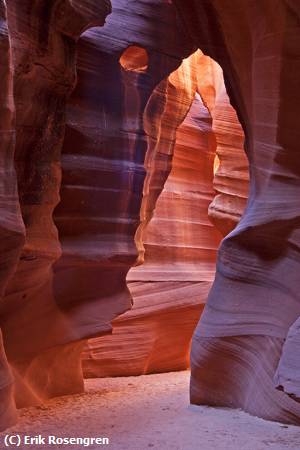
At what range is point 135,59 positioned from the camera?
7.58 m

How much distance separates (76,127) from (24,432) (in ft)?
10.3

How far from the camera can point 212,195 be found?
35.4 ft

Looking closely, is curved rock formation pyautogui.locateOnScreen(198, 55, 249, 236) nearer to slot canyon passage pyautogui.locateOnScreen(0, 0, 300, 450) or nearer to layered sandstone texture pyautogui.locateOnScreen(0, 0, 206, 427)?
A: slot canyon passage pyautogui.locateOnScreen(0, 0, 300, 450)

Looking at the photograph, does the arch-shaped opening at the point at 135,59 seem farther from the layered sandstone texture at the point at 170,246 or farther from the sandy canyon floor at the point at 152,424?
the sandy canyon floor at the point at 152,424

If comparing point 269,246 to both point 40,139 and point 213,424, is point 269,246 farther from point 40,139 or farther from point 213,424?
point 40,139

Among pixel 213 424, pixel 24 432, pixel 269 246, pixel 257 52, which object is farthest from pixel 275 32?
pixel 24 432

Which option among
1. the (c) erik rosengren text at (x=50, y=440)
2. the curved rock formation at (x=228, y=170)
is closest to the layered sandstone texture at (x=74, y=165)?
the (c) erik rosengren text at (x=50, y=440)

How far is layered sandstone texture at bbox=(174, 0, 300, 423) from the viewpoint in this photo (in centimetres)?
465

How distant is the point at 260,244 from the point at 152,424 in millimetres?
1405

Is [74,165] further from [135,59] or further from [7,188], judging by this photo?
[7,188]

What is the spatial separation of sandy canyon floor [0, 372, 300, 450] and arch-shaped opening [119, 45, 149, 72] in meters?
3.36

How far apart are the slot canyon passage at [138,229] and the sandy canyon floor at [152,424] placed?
22 millimetres

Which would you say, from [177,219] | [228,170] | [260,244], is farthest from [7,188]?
[177,219]

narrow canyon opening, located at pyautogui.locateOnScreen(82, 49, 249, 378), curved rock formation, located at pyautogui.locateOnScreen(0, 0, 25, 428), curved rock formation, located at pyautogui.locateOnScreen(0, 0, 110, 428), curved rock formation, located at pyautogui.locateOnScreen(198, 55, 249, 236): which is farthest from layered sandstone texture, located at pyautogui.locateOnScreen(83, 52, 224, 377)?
curved rock formation, located at pyautogui.locateOnScreen(0, 0, 25, 428)
